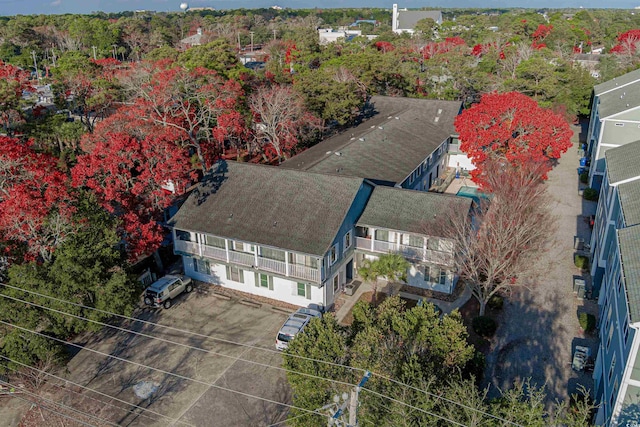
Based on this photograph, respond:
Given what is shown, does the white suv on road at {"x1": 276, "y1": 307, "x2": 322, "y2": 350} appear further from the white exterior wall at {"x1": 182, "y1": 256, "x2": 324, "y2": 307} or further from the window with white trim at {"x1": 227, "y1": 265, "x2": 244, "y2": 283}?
the window with white trim at {"x1": 227, "y1": 265, "x2": 244, "y2": 283}

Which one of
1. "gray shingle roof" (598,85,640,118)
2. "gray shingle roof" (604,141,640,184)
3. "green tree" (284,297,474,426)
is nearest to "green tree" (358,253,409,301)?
"green tree" (284,297,474,426)

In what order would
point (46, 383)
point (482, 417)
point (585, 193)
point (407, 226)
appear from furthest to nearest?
point (585, 193)
point (407, 226)
point (46, 383)
point (482, 417)

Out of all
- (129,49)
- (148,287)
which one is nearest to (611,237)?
(148,287)

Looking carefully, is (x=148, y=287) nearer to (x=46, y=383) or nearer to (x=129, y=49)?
(x=46, y=383)

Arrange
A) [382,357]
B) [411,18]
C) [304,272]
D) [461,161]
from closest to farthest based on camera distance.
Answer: [382,357], [304,272], [461,161], [411,18]

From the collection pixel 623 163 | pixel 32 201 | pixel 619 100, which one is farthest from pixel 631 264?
pixel 619 100

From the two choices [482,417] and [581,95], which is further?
[581,95]

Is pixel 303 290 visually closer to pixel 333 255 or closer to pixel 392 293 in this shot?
pixel 333 255
